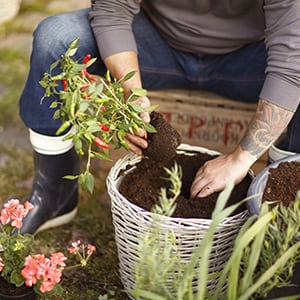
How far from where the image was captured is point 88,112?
187cm

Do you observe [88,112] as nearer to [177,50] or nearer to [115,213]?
[115,213]

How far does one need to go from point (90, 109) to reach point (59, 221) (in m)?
0.84

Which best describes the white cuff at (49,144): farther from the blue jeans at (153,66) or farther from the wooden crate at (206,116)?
the wooden crate at (206,116)

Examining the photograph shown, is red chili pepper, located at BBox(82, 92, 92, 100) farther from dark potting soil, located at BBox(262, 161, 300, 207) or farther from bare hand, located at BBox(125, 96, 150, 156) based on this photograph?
dark potting soil, located at BBox(262, 161, 300, 207)

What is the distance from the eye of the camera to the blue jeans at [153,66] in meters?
2.26

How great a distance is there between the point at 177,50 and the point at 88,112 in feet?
2.07

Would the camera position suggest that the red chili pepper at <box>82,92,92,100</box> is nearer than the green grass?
Yes

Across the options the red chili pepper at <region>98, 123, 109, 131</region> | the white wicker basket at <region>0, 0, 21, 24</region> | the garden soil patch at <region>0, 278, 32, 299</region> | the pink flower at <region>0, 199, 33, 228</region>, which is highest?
the red chili pepper at <region>98, 123, 109, 131</region>

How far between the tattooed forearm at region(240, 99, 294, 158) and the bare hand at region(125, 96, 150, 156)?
0.28 meters

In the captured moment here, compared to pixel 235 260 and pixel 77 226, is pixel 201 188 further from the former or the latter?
pixel 77 226

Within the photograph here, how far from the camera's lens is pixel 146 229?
1870 millimetres

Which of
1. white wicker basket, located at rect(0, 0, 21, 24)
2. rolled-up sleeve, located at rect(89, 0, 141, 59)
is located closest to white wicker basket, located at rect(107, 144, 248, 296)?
rolled-up sleeve, located at rect(89, 0, 141, 59)

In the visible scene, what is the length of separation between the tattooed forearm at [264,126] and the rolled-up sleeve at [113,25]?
1.55 feet

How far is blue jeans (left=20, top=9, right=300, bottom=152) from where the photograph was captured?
2.26 metres
